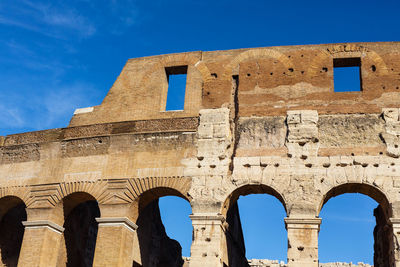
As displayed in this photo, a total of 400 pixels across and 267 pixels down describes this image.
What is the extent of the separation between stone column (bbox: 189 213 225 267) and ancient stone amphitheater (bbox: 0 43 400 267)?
0.02m

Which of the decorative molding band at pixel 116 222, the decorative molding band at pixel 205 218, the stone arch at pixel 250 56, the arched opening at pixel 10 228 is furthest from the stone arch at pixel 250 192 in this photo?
the arched opening at pixel 10 228

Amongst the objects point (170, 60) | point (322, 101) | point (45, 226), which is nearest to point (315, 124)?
point (322, 101)

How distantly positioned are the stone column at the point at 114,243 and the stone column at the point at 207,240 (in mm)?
1375

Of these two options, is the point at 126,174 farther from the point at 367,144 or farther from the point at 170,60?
the point at 367,144

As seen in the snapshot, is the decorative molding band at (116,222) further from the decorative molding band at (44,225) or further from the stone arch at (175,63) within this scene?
the stone arch at (175,63)

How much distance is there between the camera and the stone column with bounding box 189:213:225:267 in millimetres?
10828

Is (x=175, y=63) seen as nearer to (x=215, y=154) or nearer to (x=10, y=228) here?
(x=215, y=154)

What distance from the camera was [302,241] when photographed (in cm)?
1055

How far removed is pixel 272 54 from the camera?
42.1ft

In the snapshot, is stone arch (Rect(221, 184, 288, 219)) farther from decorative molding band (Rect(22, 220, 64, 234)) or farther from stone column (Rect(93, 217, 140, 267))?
decorative molding band (Rect(22, 220, 64, 234))

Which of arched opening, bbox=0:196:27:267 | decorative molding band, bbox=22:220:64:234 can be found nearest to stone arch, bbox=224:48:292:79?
decorative molding band, bbox=22:220:64:234

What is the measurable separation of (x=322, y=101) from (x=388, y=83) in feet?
4.56

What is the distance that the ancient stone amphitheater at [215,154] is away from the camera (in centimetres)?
1105

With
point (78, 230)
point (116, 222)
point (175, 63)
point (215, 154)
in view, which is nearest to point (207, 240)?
point (215, 154)
